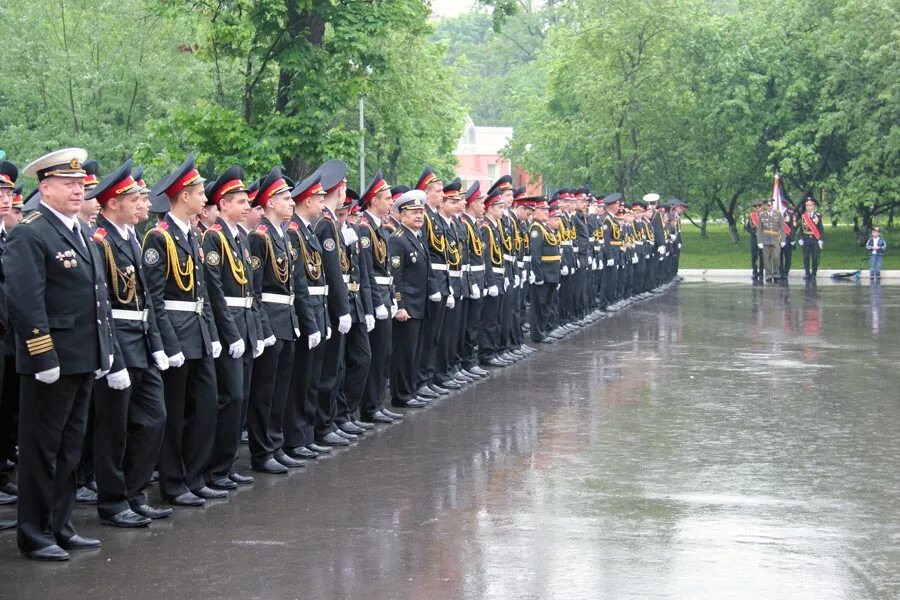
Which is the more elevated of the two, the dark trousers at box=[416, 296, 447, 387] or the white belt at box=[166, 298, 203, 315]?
the white belt at box=[166, 298, 203, 315]

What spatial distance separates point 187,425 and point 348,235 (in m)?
2.97

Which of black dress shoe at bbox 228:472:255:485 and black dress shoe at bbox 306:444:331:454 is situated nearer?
black dress shoe at bbox 228:472:255:485

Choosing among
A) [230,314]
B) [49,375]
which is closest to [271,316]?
[230,314]

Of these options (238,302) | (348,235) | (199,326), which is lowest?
(199,326)

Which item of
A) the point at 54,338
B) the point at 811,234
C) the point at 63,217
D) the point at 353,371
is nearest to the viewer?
the point at 54,338

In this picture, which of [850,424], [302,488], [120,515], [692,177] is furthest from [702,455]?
[692,177]

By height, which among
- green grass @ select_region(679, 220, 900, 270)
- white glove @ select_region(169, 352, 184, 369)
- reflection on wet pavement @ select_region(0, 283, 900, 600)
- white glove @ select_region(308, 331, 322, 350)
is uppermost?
white glove @ select_region(169, 352, 184, 369)

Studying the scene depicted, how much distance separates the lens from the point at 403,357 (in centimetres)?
1279

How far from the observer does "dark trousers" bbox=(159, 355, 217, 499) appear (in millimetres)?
8539

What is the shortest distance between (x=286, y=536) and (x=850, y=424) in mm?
5749

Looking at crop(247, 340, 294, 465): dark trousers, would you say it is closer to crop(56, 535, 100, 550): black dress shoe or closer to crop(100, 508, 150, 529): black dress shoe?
crop(100, 508, 150, 529): black dress shoe

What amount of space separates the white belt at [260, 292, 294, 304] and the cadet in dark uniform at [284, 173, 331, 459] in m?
0.21

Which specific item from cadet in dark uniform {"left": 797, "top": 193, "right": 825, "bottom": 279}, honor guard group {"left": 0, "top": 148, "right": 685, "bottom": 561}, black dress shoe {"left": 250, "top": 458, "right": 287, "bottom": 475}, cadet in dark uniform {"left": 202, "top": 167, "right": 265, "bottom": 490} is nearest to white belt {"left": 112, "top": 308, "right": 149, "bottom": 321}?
honor guard group {"left": 0, "top": 148, "right": 685, "bottom": 561}

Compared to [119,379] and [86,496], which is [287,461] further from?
[119,379]
